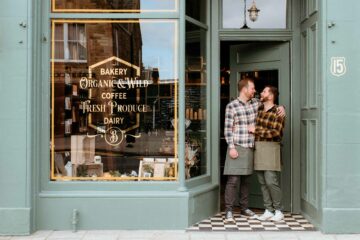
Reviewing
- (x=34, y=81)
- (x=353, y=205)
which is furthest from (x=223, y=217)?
(x=34, y=81)

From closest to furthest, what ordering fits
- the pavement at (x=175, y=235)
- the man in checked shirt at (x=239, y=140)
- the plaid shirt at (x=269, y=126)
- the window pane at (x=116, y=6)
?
the pavement at (x=175, y=235), the window pane at (x=116, y=6), the plaid shirt at (x=269, y=126), the man in checked shirt at (x=239, y=140)

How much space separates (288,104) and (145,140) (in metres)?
2.36

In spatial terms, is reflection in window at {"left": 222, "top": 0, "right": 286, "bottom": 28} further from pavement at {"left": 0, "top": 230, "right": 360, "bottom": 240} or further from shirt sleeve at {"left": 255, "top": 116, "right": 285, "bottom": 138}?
pavement at {"left": 0, "top": 230, "right": 360, "bottom": 240}

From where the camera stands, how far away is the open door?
8.54m

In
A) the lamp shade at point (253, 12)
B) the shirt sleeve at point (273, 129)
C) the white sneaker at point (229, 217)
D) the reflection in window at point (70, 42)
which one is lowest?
the white sneaker at point (229, 217)

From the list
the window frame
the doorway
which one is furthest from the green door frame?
the window frame

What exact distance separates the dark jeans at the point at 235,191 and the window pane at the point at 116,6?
250 cm

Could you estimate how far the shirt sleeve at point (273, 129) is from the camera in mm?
7797

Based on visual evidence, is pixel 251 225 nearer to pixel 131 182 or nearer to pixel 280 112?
pixel 280 112

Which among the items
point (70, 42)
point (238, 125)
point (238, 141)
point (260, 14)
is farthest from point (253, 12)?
point (70, 42)

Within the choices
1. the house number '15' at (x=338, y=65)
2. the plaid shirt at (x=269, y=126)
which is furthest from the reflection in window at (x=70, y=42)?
the house number '15' at (x=338, y=65)

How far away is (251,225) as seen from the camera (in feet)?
25.0

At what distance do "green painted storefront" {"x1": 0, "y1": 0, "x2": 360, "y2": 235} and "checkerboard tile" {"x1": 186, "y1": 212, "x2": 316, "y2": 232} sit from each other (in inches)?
5.4

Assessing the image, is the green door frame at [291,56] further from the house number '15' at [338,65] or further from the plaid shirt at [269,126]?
the house number '15' at [338,65]
